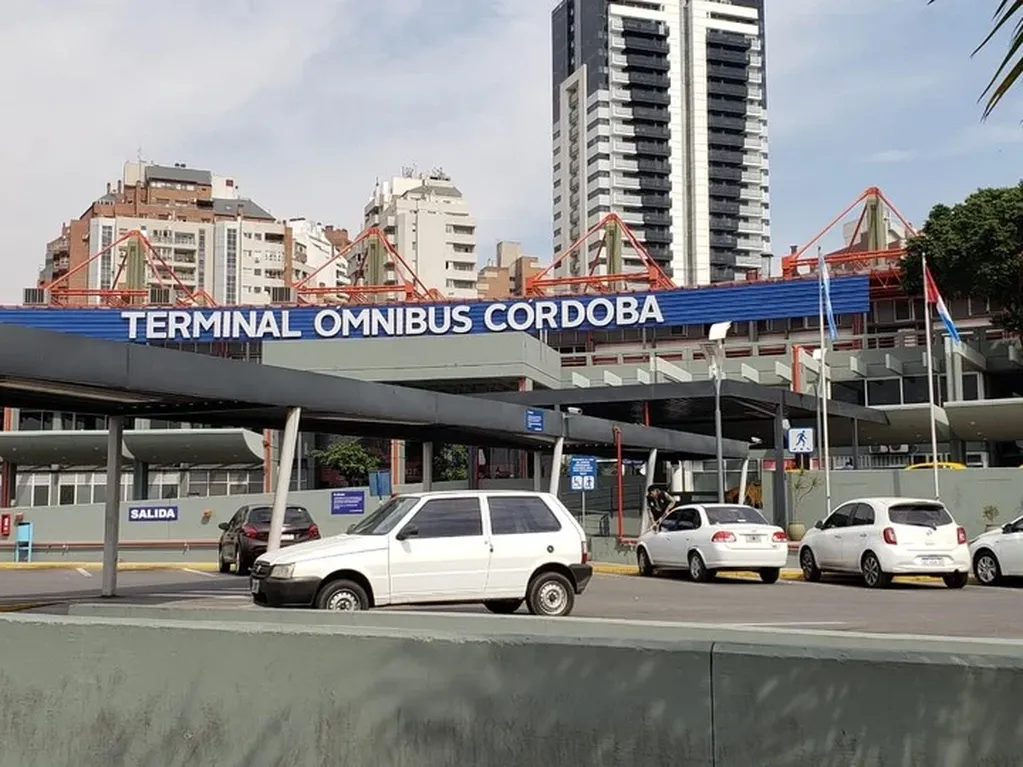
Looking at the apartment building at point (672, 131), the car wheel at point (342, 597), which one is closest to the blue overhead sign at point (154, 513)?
the car wheel at point (342, 597)

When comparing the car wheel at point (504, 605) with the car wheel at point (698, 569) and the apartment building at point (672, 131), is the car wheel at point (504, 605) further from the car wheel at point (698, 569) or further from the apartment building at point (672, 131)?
the apartment building at point (672, 131)

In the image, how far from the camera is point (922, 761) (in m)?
4.57

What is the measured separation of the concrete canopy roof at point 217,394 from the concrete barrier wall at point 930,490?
12.9 m

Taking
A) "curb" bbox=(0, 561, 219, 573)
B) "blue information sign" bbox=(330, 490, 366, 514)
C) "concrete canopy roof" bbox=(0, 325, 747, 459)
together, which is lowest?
"curb" bbox=(0, 561, 219, 573)

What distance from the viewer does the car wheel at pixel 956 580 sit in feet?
70.7

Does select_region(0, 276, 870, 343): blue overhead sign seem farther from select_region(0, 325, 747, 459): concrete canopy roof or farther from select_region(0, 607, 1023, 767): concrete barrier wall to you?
select_region(0, 607, 1023, 767): concrete barrier wall

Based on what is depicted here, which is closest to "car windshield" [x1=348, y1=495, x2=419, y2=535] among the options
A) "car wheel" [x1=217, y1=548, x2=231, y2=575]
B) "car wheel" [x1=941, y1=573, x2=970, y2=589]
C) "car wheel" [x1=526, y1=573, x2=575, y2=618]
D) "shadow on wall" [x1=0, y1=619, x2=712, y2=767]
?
"car wheel" [x1=526, y1=573, x2=575, y2=618]

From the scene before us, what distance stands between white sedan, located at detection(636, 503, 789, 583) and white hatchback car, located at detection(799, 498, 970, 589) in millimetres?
1518

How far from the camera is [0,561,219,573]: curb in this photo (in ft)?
107

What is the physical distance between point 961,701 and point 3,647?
4.86 metres

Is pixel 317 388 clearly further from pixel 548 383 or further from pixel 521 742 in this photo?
pixel 548 383

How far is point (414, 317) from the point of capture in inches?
2677

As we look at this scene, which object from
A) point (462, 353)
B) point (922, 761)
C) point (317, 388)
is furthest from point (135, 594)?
point (462, 353)

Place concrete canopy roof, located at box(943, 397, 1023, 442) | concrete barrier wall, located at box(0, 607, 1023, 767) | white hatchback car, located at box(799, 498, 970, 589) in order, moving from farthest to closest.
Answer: concrete canopy roof, located at box(943, 397, 1023, 442)
white hatchback car, located at box(799, 498, 970, 589)
concrete barrier wall, located at box(0, 607, 1023, 767)
